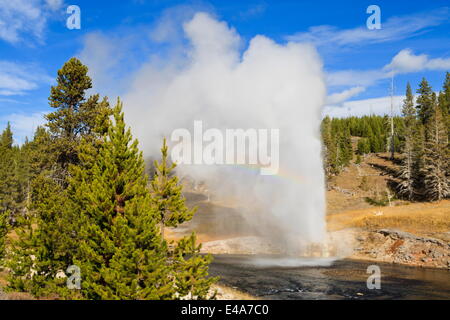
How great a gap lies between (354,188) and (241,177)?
39.5m

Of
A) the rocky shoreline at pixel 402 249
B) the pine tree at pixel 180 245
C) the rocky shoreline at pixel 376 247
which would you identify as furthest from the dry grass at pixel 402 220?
the pine tree at pixel 180 245

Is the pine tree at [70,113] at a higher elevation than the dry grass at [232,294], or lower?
higher

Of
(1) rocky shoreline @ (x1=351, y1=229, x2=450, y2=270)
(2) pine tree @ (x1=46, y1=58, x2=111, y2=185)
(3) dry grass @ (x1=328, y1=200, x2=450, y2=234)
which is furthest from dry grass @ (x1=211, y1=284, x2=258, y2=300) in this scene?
(3) dry grass @ (x1=328, y1=200, x2=450, y2=234)

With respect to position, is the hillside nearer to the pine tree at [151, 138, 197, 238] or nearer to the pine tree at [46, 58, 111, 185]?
the pine tree at [46, 58, 111, 185]

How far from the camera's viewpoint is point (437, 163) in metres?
67.6

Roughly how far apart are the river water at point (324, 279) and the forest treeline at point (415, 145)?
3616 cm

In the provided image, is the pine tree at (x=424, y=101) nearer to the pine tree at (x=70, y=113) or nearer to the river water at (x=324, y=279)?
the river water at (x=324, y=279)

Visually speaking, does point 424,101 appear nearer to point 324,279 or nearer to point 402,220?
point 402,220

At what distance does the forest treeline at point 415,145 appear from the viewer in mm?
68062

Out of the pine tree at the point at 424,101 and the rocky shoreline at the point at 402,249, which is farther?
the pine tree at the point at 424,101

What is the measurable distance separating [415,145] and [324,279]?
5797 cm

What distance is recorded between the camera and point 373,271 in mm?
37969

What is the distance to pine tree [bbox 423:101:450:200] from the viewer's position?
6600 centimetres
